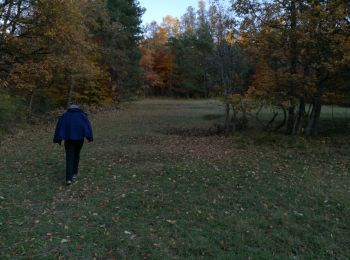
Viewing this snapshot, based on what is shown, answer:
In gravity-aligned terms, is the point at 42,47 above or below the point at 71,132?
above

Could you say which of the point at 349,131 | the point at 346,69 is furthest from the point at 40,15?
the point at 349,131

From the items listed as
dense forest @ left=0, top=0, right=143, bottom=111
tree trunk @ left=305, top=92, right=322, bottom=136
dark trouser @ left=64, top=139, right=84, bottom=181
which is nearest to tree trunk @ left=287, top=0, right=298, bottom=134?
tree trunk @ left=305, top=92, right=322, bottom=136

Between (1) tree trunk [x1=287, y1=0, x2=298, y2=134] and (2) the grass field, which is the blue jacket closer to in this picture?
(2) the grass field

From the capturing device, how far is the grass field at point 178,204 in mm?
5199

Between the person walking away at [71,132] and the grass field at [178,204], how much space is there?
1.60 ft

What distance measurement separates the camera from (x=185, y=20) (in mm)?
75250

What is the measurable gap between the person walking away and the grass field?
488 millimetres

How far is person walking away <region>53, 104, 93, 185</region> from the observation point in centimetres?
798

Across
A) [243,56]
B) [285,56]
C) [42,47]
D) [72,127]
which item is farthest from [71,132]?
[42,47]

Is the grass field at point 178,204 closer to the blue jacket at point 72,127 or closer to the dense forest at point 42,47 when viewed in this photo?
the blue jacket at point 72,127

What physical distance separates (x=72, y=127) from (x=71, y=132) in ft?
0.37

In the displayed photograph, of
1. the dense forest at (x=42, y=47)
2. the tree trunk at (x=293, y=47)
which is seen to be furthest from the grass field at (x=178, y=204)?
the dense forest at (x=42, y=47)

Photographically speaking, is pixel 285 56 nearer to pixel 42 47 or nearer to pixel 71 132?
pixel 71 132

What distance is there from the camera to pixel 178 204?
6828mm
